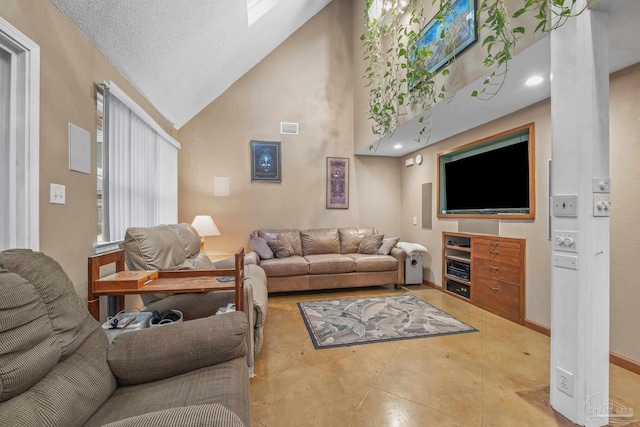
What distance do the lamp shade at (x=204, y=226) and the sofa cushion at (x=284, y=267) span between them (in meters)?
0.85

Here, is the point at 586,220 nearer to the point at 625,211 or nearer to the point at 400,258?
the point at 625,211

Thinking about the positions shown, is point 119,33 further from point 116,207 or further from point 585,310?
point 585,310

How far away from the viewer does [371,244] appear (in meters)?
4.32

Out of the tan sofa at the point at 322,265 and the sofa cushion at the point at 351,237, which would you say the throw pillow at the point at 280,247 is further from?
the sofa cushion at the point at 351,237

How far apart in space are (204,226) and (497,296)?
367 centimetres

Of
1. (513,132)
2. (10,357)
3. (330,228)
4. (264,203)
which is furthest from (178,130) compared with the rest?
(513,132)

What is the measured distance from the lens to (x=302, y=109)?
15.5 feet

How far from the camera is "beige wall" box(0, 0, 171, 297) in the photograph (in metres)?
1.51

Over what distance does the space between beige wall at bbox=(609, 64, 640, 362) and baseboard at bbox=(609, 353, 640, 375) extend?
0.09ft

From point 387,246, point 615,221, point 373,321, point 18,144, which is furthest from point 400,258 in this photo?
point 18,144

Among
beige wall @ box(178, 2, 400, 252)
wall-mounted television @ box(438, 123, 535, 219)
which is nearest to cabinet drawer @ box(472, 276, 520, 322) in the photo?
wall-mounted television @ box(438, 123, 535, 219)

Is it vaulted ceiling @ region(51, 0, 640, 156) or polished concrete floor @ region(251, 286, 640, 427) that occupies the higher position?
vaulted ceiling @ region(51, 0, 640, 156)

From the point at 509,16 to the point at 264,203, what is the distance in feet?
11.9

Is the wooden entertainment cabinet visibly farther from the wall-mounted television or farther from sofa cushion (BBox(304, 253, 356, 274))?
sofa cushion (BBox(304, 253, 356, 274))
